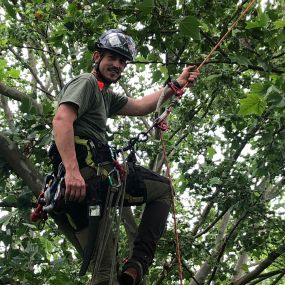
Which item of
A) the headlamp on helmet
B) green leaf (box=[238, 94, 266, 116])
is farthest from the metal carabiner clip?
green leaf (box=[238, 94, 266, 116])

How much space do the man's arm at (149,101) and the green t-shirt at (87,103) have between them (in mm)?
528

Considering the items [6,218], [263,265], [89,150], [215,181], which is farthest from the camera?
[215,181]

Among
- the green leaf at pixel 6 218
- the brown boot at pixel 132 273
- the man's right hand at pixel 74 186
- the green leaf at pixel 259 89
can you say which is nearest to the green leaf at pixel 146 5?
the green leaf at pixel 259 89

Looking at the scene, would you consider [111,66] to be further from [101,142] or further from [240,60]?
[240,60]

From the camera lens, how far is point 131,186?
3393mm

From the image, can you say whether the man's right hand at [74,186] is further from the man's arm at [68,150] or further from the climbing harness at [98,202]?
the climbing harness at [98,202]

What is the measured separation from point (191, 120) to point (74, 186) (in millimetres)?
3343

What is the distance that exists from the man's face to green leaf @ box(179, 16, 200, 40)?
484mm

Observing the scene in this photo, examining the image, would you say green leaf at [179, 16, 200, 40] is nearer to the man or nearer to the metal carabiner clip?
the man

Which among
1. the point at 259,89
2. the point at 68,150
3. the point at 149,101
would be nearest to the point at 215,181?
the point at 149,101

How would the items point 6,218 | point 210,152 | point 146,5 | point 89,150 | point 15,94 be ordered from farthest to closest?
point 210,152, point 6,218, point 15,94, point 146,5, point 89,150

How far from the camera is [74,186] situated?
9.75 feet

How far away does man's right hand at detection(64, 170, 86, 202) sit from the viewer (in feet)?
9.75

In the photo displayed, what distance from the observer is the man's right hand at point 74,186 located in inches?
117
